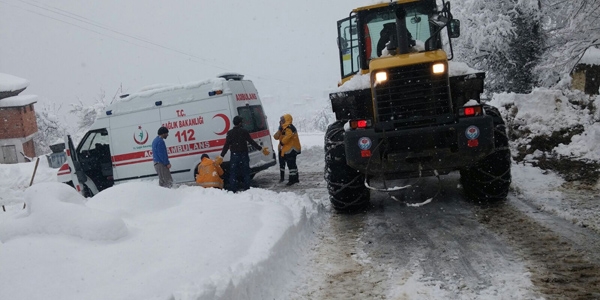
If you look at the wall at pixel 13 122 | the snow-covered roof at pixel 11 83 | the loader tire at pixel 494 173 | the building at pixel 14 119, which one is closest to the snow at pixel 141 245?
the loader tire at pixel 494 173

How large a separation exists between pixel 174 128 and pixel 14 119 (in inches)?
1247

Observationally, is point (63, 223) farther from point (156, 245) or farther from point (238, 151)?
point (238, 151)

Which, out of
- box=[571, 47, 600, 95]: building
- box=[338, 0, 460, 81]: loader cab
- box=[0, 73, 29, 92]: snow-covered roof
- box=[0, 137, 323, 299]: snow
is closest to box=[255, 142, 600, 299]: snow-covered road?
box=[0, 137, 323, 299]: snow

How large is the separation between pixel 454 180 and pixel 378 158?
326cm

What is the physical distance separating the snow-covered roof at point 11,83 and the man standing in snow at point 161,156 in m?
30.8

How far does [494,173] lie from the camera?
6324 millimetres

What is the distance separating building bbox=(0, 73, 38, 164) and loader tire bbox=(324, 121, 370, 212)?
35617 mm

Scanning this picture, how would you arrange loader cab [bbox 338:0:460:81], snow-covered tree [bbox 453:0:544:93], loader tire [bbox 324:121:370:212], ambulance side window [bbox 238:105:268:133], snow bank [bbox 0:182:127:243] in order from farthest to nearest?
snow-covered tree [bbox 453:0:544:93]
ambulance side window [bbox 238:105:268:133]
loader cab [bbox 338:0:460:81]
loader tire [bbox 324:121:370:212]
snow bank [bbox 0:182:127:243]

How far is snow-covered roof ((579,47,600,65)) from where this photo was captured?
47.6 feet

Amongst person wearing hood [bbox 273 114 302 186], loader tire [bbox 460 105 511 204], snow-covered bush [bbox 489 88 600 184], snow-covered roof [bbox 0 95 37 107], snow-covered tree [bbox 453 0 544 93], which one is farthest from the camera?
snow-covered roof [bbox 0 95 37 107]

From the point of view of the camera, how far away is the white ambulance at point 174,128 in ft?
33.7

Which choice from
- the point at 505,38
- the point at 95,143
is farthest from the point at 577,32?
the point at 95,143

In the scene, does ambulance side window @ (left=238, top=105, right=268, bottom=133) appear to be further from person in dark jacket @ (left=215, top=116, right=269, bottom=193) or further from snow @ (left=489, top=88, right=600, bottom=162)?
snow @ (left=489, top=88, right=600, bottom=162)

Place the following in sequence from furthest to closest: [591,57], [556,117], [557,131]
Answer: [591,57] < [556,117] < [557,131]
